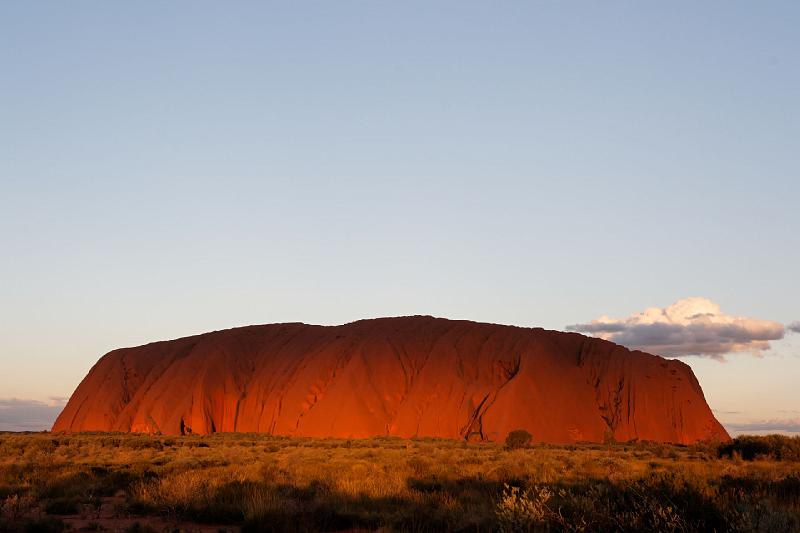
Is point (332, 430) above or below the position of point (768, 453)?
below

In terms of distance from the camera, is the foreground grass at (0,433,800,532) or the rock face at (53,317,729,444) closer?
the foreground grass at (0,433,800,532)

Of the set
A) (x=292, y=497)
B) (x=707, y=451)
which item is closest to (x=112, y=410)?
(x=707, y=451)

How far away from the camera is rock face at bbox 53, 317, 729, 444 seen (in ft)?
215

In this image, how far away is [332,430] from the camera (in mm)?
67375

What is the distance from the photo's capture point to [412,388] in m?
71.1

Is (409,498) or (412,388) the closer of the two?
(409,498)

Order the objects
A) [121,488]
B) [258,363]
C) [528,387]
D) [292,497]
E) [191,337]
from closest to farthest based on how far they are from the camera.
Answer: [292,497]
[121,488]
[528,387]
[258,363]
[191,337]

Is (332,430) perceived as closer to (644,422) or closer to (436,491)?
(644,422)

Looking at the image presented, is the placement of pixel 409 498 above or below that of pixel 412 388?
above

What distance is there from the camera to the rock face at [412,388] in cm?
6556

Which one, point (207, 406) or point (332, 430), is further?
point (207, 406)

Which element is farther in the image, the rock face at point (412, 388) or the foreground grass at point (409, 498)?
the rock face at point (412, 388)

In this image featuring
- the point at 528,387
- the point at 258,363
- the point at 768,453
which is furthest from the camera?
the point at 258,363

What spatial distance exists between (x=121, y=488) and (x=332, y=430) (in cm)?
4704
